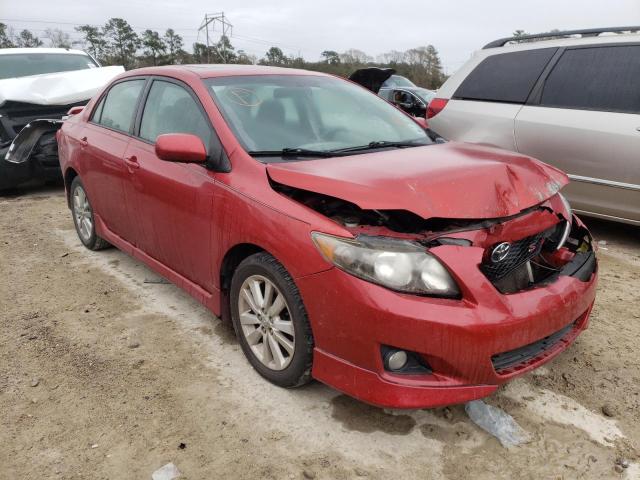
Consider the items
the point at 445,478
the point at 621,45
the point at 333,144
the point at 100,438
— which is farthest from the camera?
the point at 621,45

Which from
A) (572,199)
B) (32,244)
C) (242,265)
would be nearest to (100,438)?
(242,265)

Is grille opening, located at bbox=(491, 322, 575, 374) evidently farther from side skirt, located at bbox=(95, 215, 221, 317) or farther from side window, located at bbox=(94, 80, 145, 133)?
side window, located at bbox=(94, 80, 145, 133)

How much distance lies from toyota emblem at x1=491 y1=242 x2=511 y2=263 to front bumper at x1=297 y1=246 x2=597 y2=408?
0.44 ft

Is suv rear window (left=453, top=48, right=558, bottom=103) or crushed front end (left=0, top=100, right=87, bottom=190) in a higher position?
suv rear window (left=453, top=48, right=558, bottom=103)

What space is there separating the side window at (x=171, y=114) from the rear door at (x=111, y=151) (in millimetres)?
216

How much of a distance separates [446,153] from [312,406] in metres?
1.46

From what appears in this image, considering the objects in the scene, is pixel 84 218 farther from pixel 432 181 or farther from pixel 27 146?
pixel 432 181

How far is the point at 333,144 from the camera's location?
2979mm

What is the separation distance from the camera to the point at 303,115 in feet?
10.2

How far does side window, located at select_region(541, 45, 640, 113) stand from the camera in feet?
13.7

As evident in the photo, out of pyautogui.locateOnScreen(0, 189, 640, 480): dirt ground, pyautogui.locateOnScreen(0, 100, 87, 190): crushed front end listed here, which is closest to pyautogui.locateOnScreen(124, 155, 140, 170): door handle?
pyautogui.locateOnScreen(0, 189, 640, 480): dirt ground

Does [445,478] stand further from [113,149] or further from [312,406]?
[113,149]

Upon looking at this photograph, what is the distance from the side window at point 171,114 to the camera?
301 cm

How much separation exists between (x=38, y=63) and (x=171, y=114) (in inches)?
226
